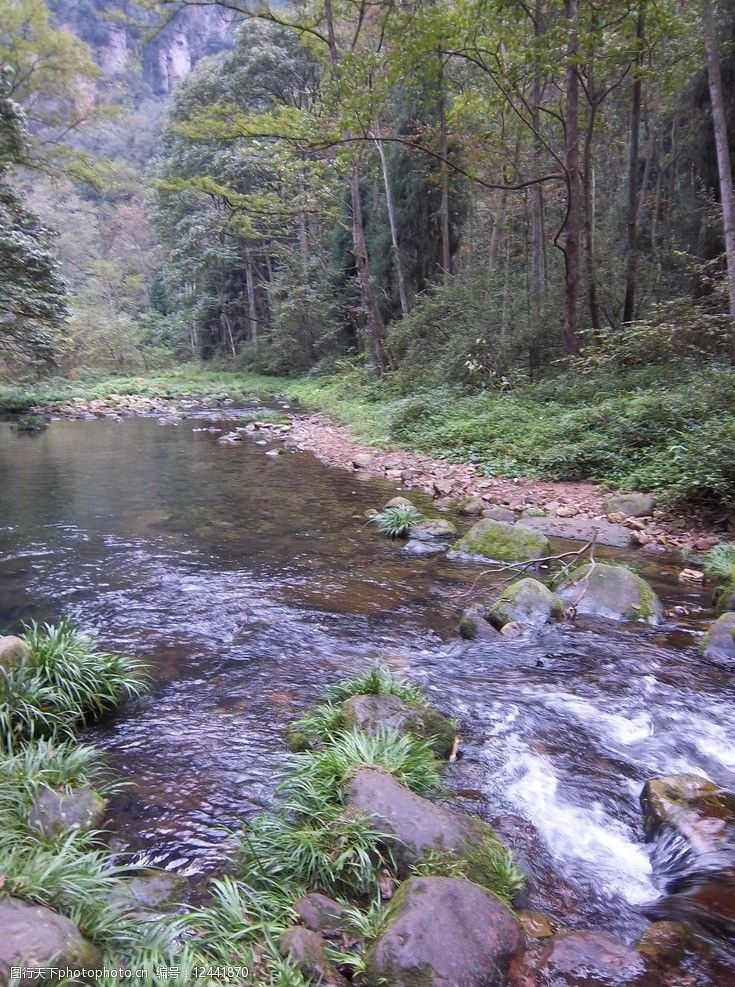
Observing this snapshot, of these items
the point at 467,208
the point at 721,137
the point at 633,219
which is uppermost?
the point at 467,208

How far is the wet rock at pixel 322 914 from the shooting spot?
239cm

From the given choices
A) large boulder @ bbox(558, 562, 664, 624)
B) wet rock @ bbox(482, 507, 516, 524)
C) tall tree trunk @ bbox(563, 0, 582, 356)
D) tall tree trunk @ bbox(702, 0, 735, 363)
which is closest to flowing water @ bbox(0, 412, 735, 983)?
large boulder @ bbox(558, 562, 664, 624)

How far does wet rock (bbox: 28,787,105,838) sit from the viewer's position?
2.76m

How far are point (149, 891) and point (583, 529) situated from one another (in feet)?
21.8

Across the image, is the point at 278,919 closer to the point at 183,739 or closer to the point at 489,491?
the point at 183,739

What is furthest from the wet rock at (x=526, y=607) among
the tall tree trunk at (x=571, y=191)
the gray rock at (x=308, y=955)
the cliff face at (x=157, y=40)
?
the cliff face at (x=157, y=40)

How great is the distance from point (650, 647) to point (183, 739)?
3715 mm

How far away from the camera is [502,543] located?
7137mm

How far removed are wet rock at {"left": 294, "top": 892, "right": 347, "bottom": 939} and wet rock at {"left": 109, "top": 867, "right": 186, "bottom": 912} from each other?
0.54 metres

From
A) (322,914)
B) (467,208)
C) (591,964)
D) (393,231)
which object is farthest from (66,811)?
(467,208)

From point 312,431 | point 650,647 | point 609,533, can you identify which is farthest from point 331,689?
point 312,431

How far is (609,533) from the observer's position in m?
7.59

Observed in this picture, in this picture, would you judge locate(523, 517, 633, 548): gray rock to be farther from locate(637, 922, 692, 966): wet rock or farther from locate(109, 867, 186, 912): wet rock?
locate(109, 867, 186, 912): wet rock

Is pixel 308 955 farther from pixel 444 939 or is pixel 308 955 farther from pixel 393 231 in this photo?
pixel 393 231
